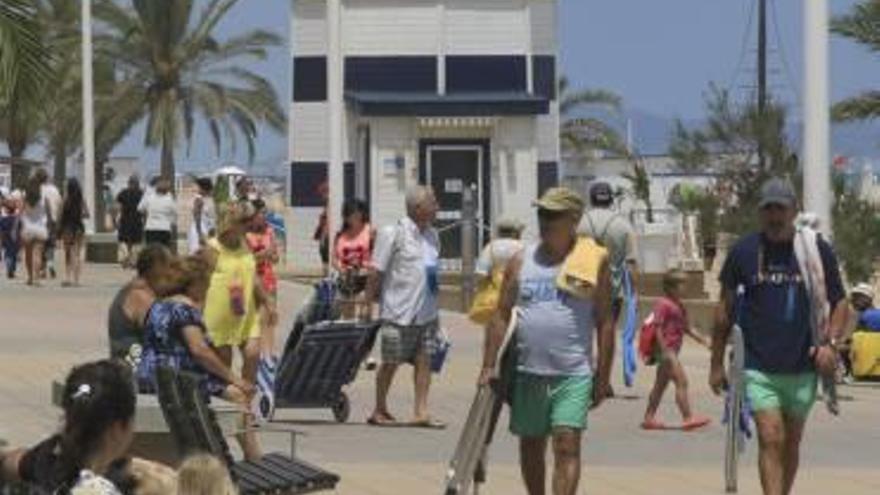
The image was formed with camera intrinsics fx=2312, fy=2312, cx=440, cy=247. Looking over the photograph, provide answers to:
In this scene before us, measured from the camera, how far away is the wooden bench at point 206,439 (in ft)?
29.9

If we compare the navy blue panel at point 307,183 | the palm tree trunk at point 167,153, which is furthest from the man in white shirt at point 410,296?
the palm tree trunk at point 167,153

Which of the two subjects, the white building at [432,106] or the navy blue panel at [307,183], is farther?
the navy blue panel at [307,183]

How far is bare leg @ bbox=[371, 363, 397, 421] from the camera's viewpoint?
15523mm

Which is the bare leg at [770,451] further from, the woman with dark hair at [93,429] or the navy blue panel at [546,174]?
the navy blue panel at [546,174]

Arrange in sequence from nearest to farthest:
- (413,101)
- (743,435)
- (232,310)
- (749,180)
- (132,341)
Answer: (132,341)
(743,435)
(232,310)
(413,101)
(749,180)

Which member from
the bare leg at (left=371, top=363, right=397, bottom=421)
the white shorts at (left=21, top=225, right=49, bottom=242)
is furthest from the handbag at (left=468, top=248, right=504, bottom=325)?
the white shorts at (left=21, top=225, right=49, bottom=242)

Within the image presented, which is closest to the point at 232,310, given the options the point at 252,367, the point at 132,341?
the point at 252,367

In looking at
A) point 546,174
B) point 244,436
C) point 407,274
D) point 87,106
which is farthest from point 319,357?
point 87,106

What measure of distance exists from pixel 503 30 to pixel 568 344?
29.3m

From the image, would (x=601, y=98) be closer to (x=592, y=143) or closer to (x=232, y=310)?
(x=592, y=143)

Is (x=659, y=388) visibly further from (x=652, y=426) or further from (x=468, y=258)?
(x=468, y=258)

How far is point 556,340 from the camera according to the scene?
409 inches

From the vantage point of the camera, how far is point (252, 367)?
571 inches

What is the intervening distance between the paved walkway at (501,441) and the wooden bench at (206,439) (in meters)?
2.65
